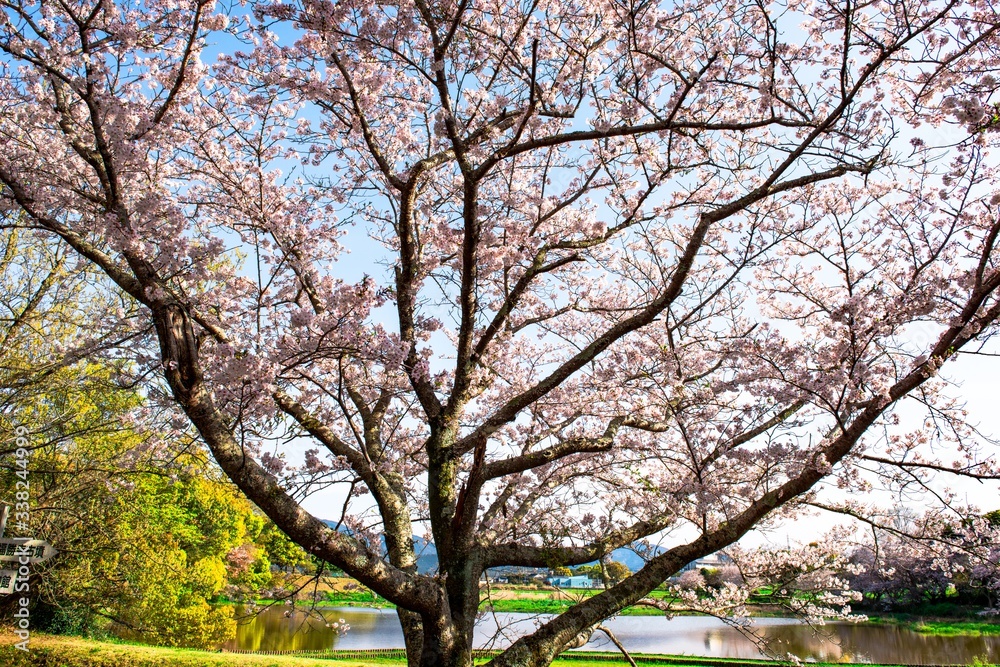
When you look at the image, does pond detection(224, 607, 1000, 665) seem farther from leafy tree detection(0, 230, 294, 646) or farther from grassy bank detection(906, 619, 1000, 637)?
leafy tree detection(0, 230, 294, 646)

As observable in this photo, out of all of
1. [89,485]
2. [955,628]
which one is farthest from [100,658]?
[955,628]

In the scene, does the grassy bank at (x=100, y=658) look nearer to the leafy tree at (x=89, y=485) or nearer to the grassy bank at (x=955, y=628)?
the leafy tree at (x=89, y=485)

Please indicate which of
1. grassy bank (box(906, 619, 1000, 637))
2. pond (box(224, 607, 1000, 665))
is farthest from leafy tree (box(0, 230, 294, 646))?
grassy bank (box(906, 619, 1000, 637))

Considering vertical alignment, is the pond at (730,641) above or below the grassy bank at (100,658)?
below

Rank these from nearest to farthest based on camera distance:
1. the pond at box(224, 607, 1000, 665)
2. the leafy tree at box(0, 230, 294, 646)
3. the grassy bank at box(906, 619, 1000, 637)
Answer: the leafy tree at box(0, 230, 294, 646), the pond at box(224, 607, 1000, 665), the grassy bank at box(906, 619, 1000, 637)

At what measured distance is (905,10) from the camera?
305cm

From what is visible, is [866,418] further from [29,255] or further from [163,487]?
[163,487]

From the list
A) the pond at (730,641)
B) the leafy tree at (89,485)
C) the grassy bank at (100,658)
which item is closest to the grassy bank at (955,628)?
the pond at (730,641)

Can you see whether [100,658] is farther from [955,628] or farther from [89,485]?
[955,628]

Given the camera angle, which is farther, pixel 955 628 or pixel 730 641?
pixel 730 641

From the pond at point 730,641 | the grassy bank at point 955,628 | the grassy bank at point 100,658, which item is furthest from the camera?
the grassy bank at point 955,628

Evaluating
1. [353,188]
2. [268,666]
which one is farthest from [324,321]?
[268,666]

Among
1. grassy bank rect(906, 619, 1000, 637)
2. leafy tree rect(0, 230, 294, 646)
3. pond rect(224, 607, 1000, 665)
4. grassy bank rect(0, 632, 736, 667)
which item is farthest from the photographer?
grassy bank rect(906, 619, 1000, 637)

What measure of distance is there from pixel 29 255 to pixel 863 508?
12.5 meters
